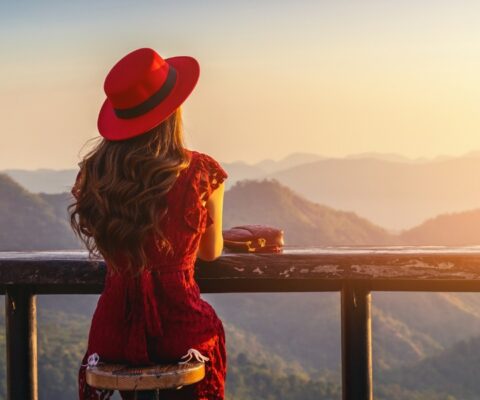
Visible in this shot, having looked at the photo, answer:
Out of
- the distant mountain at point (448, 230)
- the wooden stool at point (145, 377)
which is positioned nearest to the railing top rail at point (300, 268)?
the wooden stool at point (145, 377)

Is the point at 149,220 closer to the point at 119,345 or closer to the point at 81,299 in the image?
the point at 119,345

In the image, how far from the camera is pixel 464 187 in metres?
134

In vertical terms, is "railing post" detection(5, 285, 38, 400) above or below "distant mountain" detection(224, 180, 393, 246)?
above

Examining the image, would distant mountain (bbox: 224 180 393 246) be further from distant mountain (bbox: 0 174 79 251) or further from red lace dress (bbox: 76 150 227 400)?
red lace dress (bbox: 76 150 227 400)

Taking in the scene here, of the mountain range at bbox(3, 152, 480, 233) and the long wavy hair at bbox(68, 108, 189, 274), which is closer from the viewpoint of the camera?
the long wavy hair at bbox(68, 108, 189, 274)

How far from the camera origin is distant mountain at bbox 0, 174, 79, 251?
77812 mm

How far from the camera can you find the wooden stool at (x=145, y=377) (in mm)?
2191

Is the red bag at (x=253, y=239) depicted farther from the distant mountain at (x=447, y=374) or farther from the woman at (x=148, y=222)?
the distant mountain at (x=447, y=374)

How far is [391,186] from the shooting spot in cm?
13175

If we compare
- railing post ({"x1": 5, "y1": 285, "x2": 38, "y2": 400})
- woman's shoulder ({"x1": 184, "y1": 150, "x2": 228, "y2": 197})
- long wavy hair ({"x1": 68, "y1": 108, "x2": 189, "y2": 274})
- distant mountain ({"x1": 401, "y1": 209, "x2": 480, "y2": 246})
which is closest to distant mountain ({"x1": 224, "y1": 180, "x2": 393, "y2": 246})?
distant mountain ({"x1": 401, "y1": 209, "x2": 480, "y2": 246})

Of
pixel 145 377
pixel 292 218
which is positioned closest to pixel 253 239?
pixel 145 377

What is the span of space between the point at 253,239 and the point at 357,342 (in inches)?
21.9

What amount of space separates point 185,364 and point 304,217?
9101 centimetres

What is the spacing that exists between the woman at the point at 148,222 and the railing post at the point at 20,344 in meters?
0.65
